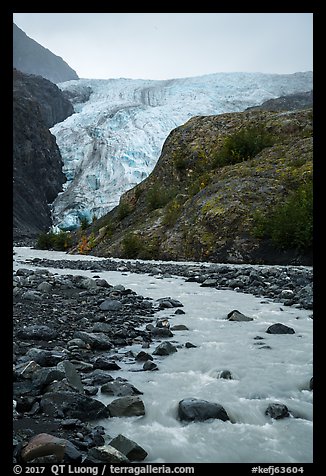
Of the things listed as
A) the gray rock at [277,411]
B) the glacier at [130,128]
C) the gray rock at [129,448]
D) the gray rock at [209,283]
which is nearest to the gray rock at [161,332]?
the gray rock at [277,411]

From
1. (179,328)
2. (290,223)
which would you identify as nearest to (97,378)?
(179,328)

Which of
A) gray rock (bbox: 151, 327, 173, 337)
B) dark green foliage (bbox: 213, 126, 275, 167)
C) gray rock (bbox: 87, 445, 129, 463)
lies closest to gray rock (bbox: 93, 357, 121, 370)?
gray rock (bbox: 151, 327, 173, 337)

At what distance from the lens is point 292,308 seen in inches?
234

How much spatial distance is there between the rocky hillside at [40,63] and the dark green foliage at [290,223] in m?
134

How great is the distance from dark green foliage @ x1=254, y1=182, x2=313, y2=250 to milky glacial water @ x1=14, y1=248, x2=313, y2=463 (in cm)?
606

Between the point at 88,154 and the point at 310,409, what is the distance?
5246 cm

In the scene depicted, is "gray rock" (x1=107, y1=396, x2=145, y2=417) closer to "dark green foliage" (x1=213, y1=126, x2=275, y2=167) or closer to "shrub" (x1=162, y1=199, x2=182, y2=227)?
"shrub" (x1=162, y1=199, x2=182, y2=227)

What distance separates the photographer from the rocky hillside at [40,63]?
5241 inches

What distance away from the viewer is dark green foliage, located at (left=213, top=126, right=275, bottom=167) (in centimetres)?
1788

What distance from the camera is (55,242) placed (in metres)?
26.6

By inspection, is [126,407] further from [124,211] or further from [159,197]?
[124,211]

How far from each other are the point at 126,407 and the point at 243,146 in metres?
16.7

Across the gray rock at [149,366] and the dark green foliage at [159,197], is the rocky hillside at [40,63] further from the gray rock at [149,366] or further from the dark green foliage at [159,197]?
the gray rock at [149,366]
